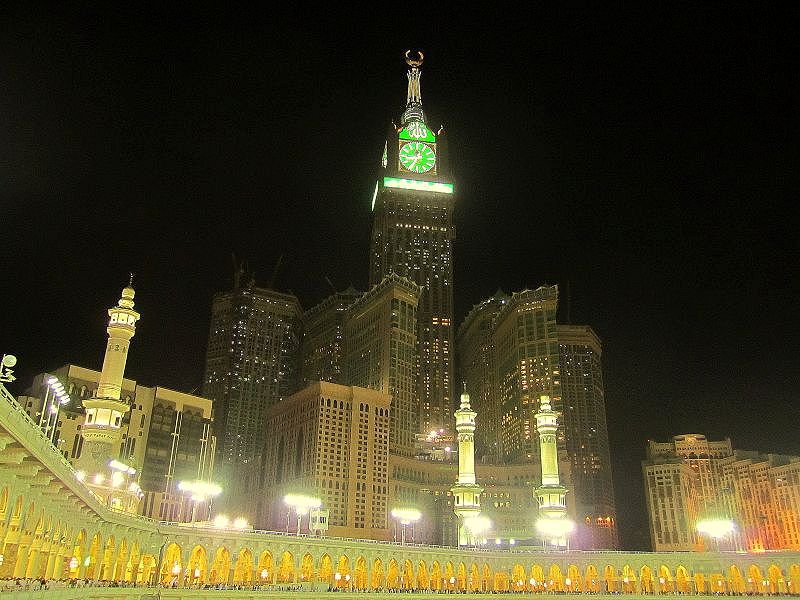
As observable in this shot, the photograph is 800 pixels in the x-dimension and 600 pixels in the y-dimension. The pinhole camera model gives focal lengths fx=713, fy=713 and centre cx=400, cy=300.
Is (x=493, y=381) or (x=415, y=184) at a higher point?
(x=415, y=184)

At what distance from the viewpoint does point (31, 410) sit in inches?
4311

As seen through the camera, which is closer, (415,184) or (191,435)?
(191,435)

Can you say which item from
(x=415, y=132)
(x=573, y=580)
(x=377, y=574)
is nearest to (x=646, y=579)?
(x=573, y=580)

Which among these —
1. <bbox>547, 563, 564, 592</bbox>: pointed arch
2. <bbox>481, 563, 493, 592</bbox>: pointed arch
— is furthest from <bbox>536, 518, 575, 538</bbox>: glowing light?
<bbox>481, 563, 493, 592</bbox>: pointed arch

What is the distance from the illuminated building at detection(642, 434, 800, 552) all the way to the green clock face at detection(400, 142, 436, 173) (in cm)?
9576

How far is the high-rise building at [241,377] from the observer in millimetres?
176750

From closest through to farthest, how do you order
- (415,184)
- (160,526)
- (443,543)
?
(160,526) < (443,543) < (415,184)

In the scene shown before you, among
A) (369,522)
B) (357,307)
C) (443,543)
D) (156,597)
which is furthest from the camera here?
(357,307)

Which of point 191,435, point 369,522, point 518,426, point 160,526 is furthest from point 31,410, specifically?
point 518,426

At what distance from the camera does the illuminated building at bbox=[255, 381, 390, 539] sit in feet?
411

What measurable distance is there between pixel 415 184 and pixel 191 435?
8965cm

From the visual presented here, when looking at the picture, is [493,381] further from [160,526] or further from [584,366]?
[160,526]

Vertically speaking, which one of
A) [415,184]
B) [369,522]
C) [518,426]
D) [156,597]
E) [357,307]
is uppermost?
[415,184]

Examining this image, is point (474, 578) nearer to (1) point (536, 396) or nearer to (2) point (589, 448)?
(1) point (536, 396)
